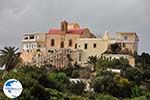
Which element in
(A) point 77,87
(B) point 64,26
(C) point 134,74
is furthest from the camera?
(B) point 64,26

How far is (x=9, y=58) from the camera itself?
9450 centimetres

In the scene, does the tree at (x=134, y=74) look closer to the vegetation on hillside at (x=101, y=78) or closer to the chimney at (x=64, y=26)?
the vegetation on hillside at (x=101, y=78)

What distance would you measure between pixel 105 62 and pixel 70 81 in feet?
41.3

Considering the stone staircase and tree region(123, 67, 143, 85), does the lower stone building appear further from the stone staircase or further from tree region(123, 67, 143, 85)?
tree region(123, 67, 143, 85)

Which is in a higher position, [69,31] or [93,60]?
[69,31]

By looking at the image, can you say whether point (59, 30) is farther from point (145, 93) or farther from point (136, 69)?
point (145, 93)

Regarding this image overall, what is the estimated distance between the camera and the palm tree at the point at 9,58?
93.4 m

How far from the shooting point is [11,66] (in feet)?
309

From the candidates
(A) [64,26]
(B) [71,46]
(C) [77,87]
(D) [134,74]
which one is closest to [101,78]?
(C) [77,87]

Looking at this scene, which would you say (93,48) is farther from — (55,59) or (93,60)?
(55,59)

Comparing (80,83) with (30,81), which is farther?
(80,83)

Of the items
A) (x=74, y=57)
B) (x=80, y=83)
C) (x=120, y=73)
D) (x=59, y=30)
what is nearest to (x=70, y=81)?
(x=80, y=83)

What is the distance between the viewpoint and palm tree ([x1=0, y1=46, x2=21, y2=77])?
307 ft

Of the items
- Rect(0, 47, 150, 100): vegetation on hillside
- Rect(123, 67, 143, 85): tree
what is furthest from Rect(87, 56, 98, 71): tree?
Rect(123, 67, 143, 85): tree
